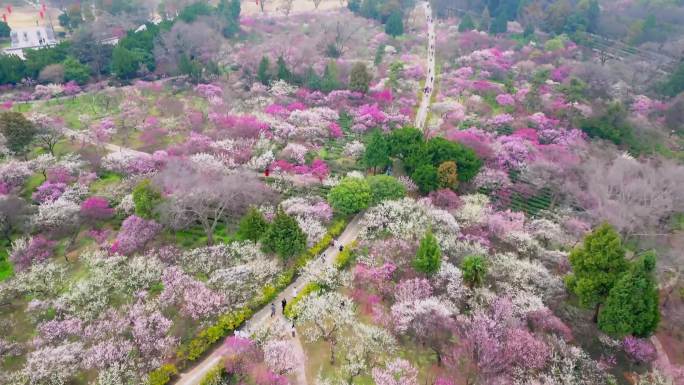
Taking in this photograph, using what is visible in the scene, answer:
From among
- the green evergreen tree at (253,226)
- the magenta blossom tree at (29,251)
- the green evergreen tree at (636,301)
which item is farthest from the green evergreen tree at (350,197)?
the magenta blossom tree at (29,251)

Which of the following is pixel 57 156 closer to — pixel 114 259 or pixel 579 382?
pixel 114 259

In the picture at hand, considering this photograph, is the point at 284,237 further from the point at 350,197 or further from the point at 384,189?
the point at 384,189

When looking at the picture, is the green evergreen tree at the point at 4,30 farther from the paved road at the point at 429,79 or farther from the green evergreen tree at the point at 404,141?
the green evergreen tree at the point at 404,141

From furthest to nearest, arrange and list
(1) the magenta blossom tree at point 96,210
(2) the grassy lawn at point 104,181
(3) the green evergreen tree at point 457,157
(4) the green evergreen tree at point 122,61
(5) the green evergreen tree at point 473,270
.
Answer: (4) the green evergreen tree at point 122,61, (3) the green evergreen tree at point 457,157, (2) the grassy lawn at point 104,181, (1) the magenta blossom tree at point 96,210, (5) the green evergreen tree at point 473,270

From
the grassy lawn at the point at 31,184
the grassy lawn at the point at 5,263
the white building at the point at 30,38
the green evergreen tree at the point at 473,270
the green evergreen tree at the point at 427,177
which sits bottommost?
the grassy lawn at the point at 5,263

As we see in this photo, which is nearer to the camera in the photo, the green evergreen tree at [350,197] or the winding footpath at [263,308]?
the winding footpath at [263,308]

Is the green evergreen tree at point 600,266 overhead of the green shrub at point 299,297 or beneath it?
overhead
